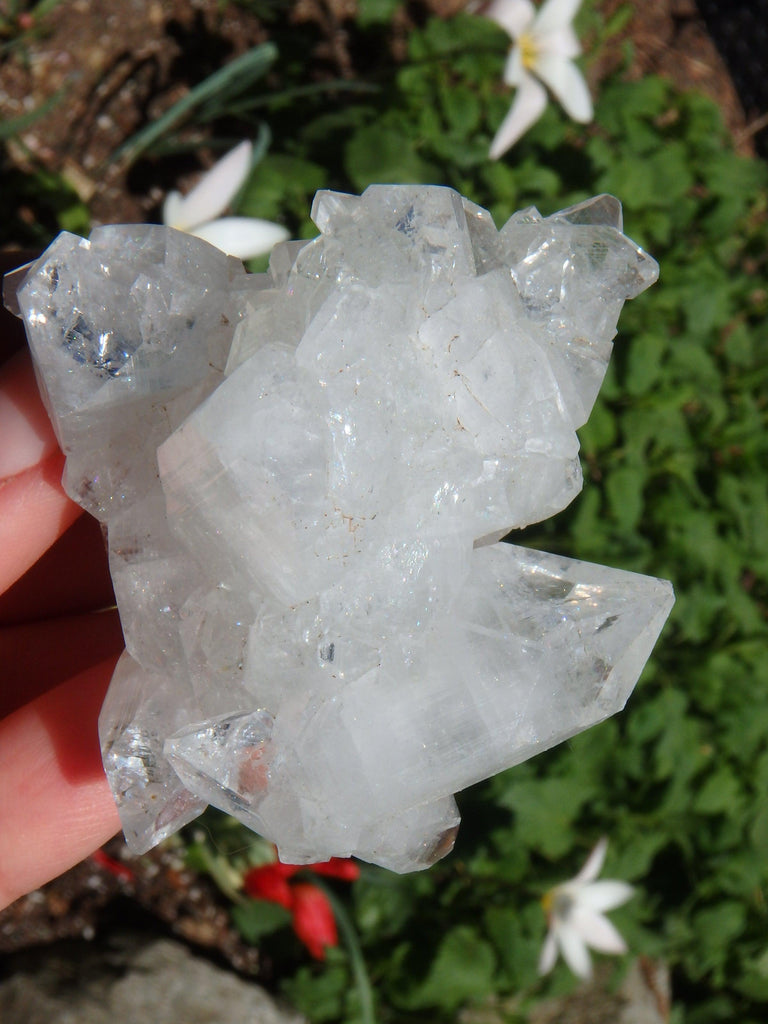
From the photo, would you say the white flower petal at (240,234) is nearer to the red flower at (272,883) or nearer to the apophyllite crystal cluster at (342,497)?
the apophyllite crystal cluster at (342,497)

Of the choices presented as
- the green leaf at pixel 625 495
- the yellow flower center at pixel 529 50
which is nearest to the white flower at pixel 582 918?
the green leaf at pixel 625 495

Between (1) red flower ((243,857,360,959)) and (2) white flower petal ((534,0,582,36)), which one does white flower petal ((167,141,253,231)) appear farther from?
(1) red flower ((243,857,360,959))

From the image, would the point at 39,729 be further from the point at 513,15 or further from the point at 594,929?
the point at 513,15

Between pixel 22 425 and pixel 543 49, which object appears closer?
pixel 22 425

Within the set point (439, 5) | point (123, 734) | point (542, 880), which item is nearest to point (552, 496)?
point (123, 734)

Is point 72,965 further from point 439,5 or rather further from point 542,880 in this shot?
point 439,5

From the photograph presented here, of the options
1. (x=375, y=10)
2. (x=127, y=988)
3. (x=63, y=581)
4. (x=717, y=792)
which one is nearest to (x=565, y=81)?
(x=375, y=10)
